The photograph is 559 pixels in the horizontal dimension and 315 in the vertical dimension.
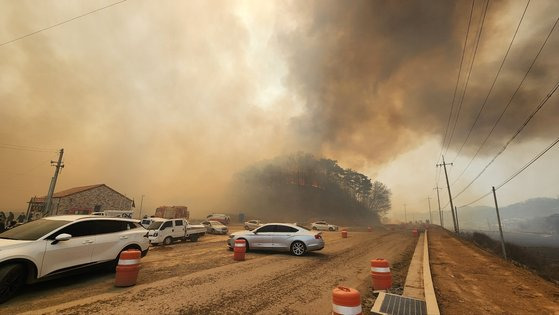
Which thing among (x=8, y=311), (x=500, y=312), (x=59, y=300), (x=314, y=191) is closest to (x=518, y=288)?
(x=500, y=312)

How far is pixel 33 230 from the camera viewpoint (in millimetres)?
7281

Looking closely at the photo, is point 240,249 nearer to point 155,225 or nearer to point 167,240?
point 167,240

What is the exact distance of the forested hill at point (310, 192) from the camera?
9706cm

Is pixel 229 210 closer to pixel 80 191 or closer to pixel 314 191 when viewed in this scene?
pixel 314 191

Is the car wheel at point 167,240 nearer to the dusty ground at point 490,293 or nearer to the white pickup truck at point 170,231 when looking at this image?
the white pickup truck at point 170,231

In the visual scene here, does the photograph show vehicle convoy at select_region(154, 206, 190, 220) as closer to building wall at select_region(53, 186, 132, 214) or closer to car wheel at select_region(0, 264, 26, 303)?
building wall at select_region(53, 186, 132, 214)

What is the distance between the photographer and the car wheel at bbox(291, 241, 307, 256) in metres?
12.9

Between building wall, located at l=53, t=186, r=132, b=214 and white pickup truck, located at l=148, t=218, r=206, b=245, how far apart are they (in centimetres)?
3038

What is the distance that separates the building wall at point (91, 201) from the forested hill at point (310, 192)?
4853 cm

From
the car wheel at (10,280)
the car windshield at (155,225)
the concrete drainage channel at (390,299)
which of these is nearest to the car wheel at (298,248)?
the concrete drainage channel at (390,299)

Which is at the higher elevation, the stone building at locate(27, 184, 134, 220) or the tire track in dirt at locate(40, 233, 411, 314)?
the stone building at locate(27, 184, 134, 220)

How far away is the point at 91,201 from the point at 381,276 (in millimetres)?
49626

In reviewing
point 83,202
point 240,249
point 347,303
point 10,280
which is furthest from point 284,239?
point 83,202

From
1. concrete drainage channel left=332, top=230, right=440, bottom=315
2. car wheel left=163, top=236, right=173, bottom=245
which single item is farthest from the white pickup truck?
concrete drainage channel left=332, top=230, right=440, bottom=315
